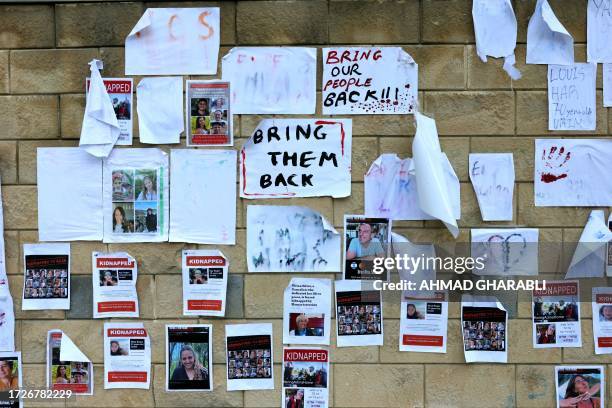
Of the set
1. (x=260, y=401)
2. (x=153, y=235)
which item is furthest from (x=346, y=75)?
(x=260, y=401)

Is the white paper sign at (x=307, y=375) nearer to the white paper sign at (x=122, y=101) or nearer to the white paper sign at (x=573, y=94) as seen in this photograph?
the white paper sign at (x=122, y=101)

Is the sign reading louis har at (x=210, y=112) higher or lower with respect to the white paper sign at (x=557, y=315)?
higher

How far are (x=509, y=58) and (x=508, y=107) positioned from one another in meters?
0.26

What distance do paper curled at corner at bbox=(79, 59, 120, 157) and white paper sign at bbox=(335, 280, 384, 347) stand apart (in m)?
1.49

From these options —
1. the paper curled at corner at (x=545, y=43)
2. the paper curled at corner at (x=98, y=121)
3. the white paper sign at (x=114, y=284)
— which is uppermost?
the paper curled at corner at (x=545, y=43)

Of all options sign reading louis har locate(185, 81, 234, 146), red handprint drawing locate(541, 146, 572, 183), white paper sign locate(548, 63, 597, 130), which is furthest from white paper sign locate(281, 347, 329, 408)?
white paper sign locate(548, 63, 597, 130)

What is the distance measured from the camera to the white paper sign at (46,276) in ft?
11.2

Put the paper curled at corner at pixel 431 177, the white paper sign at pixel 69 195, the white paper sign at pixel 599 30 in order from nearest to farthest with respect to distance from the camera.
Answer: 1. the paper curled at corner at pixel 431 177
2. the white paper sign at pixel 599 30
3. the white paper sign at pixel 69 195

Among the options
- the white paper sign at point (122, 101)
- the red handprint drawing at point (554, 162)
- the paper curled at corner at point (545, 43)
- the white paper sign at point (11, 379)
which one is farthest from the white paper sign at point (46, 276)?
the paper curled at corner at point (545, 43)

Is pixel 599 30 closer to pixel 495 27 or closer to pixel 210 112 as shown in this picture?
pixel 495 27

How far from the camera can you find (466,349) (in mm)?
3361

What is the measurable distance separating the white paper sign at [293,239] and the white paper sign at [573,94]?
141 centimetres

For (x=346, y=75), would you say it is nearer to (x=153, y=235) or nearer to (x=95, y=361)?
Answer: (x=153, y=235)

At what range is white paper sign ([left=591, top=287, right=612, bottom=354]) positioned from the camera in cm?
337
